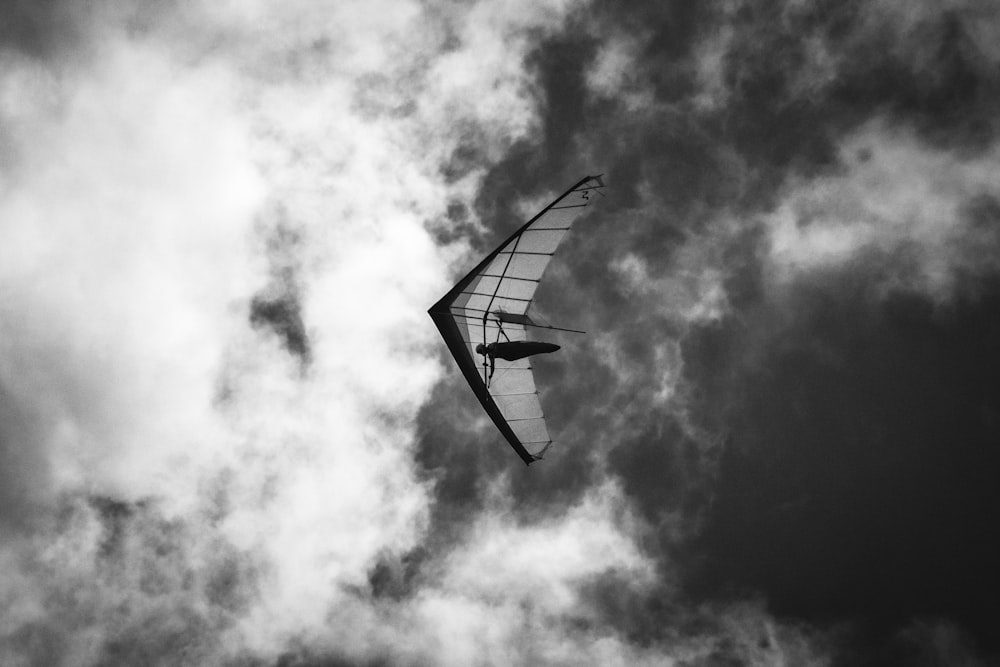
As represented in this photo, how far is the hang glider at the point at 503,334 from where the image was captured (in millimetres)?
14953

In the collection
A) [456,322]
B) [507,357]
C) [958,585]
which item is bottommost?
[958,585]

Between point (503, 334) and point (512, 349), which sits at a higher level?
point (503, 334)

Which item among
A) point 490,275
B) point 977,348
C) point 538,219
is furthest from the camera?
point 977,348

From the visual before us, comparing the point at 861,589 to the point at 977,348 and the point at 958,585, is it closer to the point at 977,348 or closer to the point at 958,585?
the point at 958,585

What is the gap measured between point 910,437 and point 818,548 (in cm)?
821

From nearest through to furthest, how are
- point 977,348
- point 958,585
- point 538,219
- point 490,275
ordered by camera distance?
point 538,219
point 490,275
point 977,348
point 958,585

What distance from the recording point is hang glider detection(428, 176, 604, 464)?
49.1 feet

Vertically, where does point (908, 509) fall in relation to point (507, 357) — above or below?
below

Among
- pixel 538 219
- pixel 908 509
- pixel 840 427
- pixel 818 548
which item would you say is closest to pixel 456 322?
pixel 538 219

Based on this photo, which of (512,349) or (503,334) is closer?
(512,349)

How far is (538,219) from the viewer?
14.0 m

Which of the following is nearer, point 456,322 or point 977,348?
point 456,322

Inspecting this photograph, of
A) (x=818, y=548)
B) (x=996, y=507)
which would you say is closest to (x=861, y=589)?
(x=818, y=548)

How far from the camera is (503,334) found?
15.8 meters
